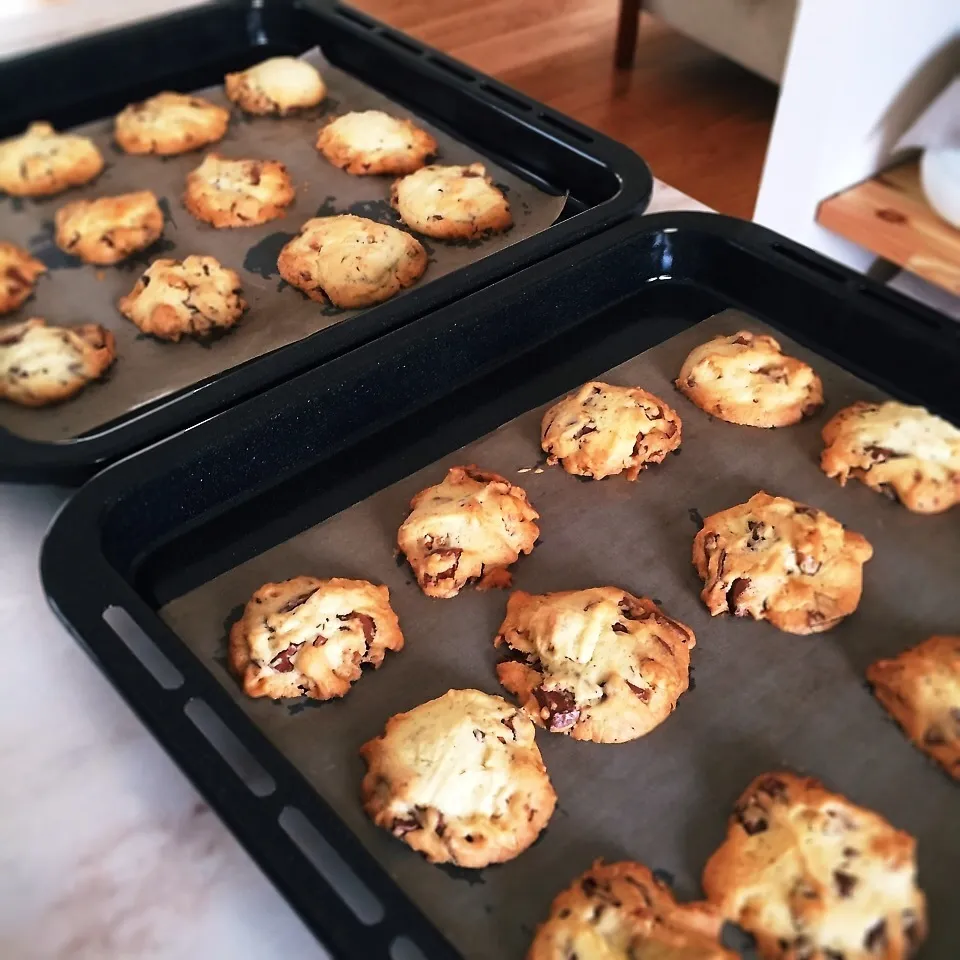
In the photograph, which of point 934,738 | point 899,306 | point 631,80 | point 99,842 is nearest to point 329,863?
point 99,842

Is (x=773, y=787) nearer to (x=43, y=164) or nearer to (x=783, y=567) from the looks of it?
(x=783, y=567)

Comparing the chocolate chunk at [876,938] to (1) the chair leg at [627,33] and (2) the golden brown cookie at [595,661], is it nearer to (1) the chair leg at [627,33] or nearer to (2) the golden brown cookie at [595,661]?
(2) the golden brown cookie at [595,661]

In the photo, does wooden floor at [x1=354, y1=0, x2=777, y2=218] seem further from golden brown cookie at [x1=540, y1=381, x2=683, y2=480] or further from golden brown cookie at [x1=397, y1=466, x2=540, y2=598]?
golden brown cookie at [x1=397, y1=466, x2=540, y2=598]

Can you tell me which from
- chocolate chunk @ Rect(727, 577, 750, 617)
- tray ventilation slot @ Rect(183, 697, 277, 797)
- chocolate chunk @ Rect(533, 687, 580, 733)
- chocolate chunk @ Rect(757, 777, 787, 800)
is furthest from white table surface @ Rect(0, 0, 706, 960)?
chocolate chunk @ Rect(727, 577, 750, 617)

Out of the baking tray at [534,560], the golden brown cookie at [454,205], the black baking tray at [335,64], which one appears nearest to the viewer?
the baking tray at [534,560]

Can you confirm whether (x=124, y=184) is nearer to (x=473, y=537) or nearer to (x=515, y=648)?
(x=473, y=537)

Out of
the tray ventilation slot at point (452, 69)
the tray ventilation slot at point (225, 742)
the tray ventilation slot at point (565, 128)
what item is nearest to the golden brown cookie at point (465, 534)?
the tray ventilation slot at point (225, 742)

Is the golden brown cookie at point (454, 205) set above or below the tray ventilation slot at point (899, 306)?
below
